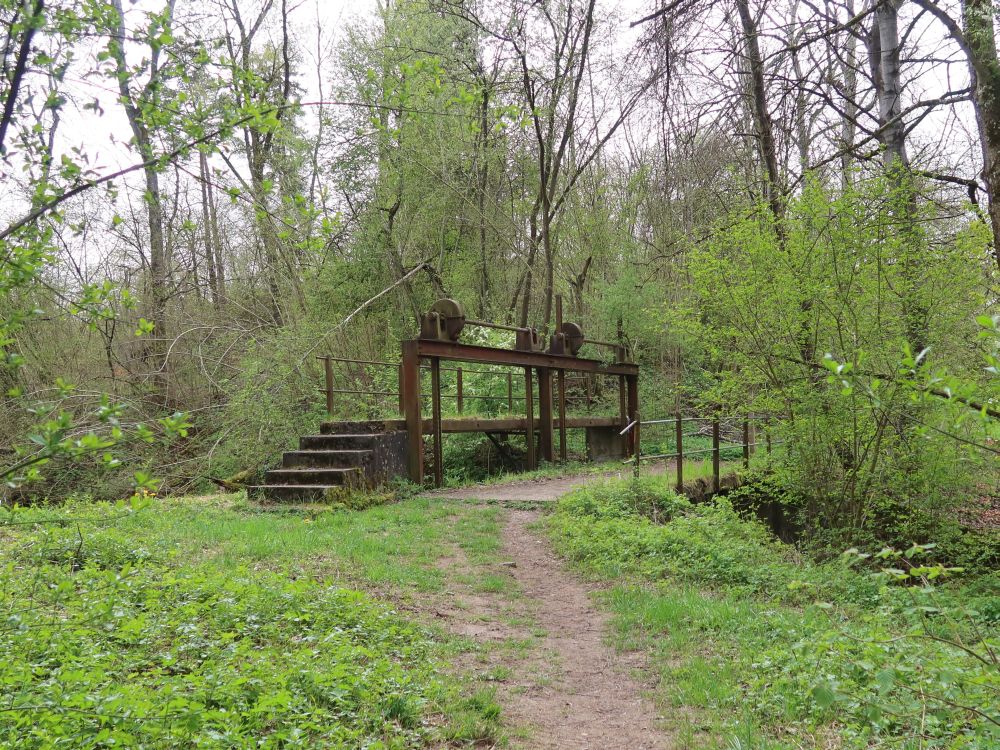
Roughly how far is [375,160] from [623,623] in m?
Answer: 17.9

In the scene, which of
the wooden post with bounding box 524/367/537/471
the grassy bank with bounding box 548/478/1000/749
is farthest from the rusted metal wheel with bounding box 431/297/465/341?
the grassy bank with bounding box 548/478/1000/749

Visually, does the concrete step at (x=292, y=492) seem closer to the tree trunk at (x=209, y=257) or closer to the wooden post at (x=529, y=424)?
the wooden post at (x=529, y=424)

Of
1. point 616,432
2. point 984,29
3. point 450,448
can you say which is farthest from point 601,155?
point 984,29

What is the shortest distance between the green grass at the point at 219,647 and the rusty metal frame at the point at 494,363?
4.95m

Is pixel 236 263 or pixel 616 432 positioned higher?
pixel 236 263

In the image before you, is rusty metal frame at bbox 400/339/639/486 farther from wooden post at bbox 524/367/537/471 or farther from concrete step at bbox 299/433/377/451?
concrete step at bbox 299/433/377/451

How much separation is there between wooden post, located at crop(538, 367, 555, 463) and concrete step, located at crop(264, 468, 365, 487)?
6.36 metres

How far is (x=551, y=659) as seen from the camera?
5203 mm

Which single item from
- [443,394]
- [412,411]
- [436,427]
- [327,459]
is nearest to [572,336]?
[443,394]

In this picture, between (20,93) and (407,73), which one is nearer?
(20,93)

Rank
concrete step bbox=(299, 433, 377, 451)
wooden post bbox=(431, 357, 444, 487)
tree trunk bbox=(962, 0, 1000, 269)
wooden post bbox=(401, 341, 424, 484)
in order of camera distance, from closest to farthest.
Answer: tree trunk bbox=(962, 0, 1000, 269)
concrete step bbox=(299, 433, 377, 451)
wooden post bbox=(401, 341, 424, 484)
wooden post bbox=(431, 357, 444, 487)

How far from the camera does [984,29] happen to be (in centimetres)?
533

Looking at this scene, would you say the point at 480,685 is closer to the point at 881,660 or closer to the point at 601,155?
the point at 881,660

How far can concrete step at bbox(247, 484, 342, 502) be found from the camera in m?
10.7
